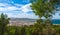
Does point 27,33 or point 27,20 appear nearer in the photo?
point 27,33

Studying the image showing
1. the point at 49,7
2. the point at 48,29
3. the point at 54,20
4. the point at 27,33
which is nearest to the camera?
the point at 27,33

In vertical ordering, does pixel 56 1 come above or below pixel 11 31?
above

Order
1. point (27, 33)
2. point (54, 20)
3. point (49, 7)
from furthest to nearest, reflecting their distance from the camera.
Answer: point (54, 20), point (49, 7), point (27, 33)

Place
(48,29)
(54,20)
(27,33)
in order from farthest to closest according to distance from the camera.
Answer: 1. (54,20)
2. (48,29)
3. (27,33)

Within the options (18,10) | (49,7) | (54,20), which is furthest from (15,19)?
(49,7)

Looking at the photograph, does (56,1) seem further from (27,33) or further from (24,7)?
(24,7)

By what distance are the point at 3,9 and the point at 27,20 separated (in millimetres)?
1466

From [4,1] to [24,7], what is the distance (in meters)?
1.16

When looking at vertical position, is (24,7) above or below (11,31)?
above

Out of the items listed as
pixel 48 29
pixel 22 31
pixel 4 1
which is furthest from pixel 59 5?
pixel 4 1

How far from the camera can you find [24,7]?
35.8 feet

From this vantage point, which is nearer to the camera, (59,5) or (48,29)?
(48,29)

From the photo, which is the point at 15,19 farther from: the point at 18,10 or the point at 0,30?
the point at 0,30

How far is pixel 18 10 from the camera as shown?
35.9 feet
